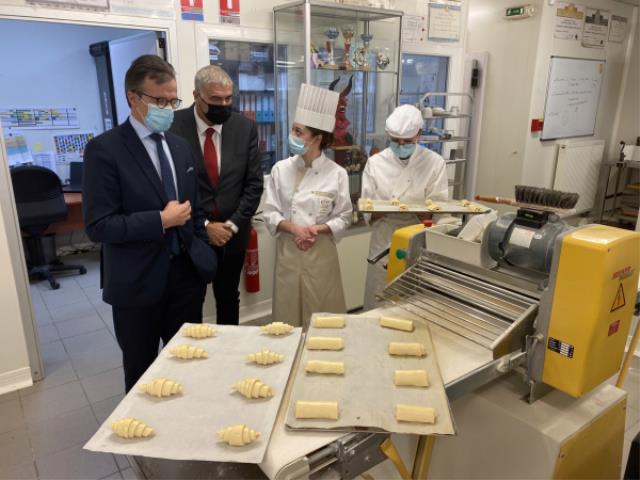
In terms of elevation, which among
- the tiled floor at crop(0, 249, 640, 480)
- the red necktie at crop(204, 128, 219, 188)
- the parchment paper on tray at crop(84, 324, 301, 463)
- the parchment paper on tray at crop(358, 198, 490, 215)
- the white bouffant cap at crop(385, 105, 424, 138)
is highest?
the white bouffant cap at crop(385, 105, 424, 138)

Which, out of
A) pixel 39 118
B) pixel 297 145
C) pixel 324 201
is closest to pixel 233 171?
pixel 297 145

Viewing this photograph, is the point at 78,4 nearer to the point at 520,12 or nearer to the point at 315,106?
the point at 315,106

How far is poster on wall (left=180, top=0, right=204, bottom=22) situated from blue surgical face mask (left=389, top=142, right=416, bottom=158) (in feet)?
4.24

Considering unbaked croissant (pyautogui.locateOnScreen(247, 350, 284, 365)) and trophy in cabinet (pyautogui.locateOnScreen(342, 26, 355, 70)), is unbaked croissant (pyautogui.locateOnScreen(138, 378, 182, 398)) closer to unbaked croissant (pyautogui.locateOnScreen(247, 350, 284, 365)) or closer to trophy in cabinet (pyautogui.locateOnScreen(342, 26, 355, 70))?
unbaked croissant (pyautogui.locateOnScreen(247, 350, 284, 365))

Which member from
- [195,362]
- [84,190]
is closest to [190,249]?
[84,190]

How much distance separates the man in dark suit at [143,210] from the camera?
62.9 inches

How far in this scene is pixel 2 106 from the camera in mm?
4316

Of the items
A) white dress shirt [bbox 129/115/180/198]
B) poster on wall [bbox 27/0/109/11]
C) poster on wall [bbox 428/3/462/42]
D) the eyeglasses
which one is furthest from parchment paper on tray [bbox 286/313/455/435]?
poster on wall [bbox 428/3/462/42]

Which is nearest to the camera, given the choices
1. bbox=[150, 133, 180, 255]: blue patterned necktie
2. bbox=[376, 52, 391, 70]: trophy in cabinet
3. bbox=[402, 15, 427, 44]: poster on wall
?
bbox=[150, 133, 180, 255]: blue patterned necktie

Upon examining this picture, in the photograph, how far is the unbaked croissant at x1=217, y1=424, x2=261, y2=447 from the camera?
90cm

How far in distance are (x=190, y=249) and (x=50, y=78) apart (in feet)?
12.2

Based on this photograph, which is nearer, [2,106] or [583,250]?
[583,250]

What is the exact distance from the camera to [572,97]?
4961 millimetres

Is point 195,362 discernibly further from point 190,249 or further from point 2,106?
point 2,106
